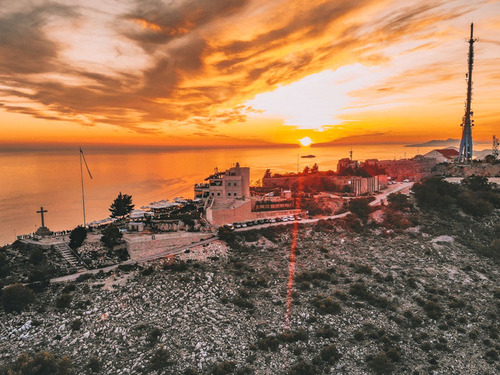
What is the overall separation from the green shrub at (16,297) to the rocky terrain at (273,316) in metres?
0.52

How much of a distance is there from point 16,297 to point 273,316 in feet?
Result: 60.0

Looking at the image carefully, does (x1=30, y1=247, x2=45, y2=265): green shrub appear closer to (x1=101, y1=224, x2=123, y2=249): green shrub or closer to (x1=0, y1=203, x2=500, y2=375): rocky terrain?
(x1=0, y1=203, x2=500, y2=375): rocky terrain

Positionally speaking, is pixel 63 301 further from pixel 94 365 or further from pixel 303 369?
pixel 303 369

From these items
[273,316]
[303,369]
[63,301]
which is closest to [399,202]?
[273,316]

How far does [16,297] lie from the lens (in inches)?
828

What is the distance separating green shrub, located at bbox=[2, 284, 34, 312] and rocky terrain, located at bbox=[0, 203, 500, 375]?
0.52 meters

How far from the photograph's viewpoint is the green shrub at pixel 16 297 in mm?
20750

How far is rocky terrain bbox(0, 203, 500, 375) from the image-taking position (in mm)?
18281

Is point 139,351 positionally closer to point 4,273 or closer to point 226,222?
point 4,273

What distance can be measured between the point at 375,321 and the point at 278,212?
21.1 m

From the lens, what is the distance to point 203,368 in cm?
1770

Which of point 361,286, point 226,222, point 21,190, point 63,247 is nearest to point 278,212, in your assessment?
point 226,222

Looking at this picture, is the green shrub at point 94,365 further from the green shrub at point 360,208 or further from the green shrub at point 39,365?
the green shrub at point 360,208

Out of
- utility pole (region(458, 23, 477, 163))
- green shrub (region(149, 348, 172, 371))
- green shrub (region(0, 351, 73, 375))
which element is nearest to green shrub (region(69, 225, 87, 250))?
green shrub (region(0, 351, 73, 375))
